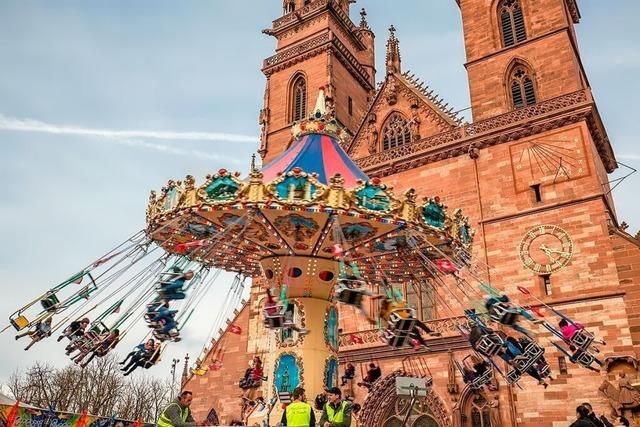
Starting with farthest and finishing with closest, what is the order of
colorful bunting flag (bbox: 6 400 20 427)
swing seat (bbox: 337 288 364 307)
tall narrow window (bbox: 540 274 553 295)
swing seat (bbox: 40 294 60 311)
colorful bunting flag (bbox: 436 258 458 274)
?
tall narrow window (bbox: 540 274 553 295), colorful bunting flag (bbox: 436 258 458 274), swing seat (bbox: 40 294 60 311), swing seat (bbox: 337 288 364 307), colorful bunting flag (bbox: 6 400 20 427)

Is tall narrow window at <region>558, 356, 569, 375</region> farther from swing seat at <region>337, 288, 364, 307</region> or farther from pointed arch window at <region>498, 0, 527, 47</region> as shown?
pointed arch window at <region>498, 0, 527, 47</region>

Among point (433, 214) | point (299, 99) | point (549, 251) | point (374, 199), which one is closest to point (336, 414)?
point (374, 199)

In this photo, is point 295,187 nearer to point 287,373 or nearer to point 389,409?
point 287,373

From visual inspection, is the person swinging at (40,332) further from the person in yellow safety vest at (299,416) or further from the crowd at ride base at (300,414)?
the person in yellow safety vest at (299,416)

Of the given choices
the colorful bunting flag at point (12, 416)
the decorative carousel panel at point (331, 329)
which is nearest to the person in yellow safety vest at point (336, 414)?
the decorative carousel panel at point (331, 329)

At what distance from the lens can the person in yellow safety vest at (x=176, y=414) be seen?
721cm

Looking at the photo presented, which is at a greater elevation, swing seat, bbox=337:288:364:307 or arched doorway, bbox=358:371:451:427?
swing seat, bbox=337:288:364:307

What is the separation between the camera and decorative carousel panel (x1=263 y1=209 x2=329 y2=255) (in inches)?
420

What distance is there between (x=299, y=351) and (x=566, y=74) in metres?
13.9

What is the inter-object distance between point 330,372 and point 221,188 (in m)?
4.44

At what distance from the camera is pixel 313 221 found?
10.9 metres

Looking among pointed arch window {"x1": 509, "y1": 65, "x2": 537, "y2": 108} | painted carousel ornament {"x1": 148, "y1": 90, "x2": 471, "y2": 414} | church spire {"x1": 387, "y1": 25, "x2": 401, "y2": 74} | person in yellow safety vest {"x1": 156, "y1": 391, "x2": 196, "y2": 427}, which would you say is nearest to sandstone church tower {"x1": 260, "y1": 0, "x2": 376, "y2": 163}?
church spire {"x1": 387, "y1": 25, "x2": 401, "y2": 74}

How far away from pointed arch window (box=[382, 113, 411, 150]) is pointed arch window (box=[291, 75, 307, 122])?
551cm

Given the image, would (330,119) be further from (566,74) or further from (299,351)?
(566,74)
